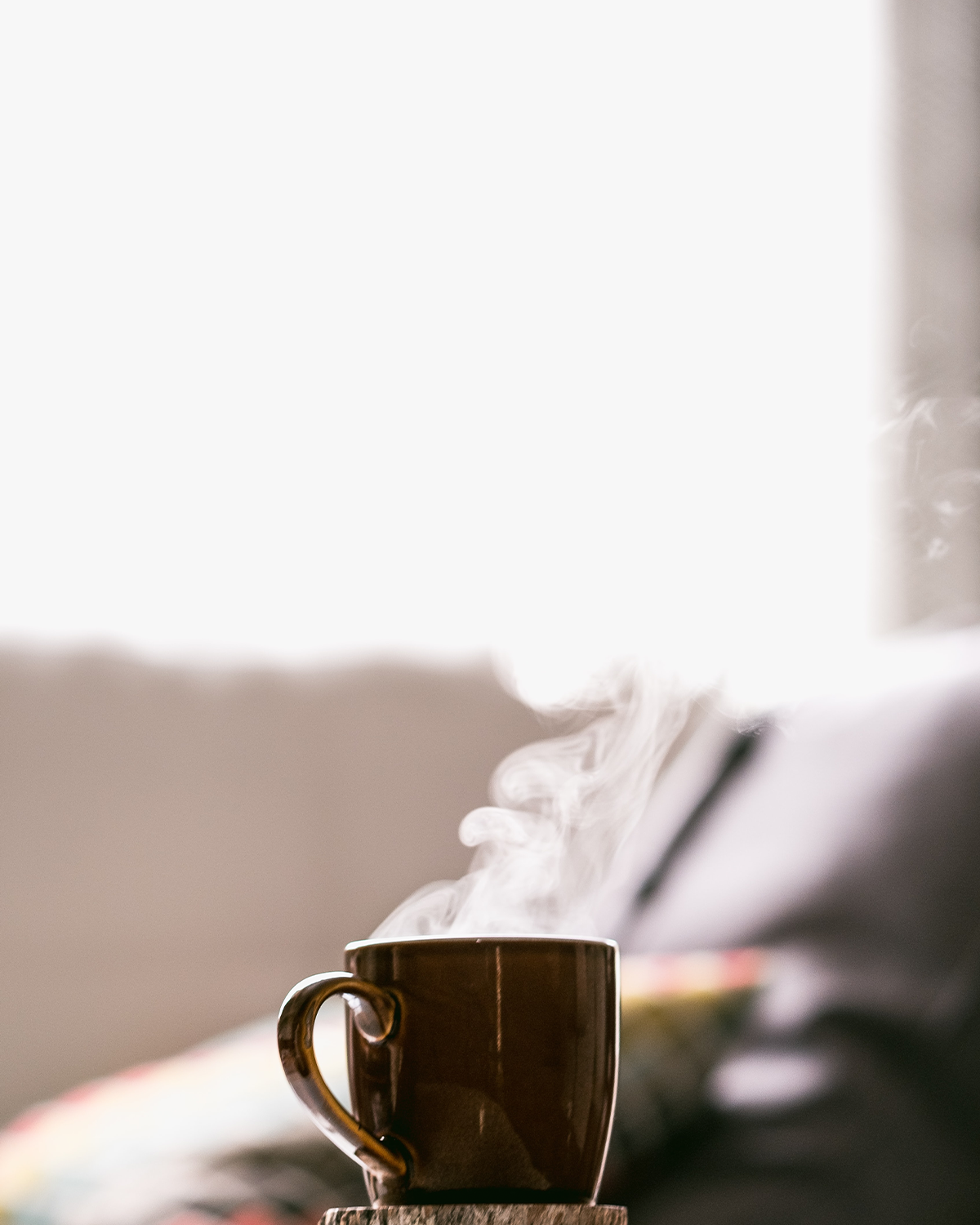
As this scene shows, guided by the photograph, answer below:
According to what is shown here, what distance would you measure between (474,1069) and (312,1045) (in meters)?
0.05

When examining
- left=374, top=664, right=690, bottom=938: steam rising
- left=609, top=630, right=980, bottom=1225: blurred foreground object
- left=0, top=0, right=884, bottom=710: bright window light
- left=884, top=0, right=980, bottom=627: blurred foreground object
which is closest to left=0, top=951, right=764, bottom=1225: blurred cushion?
left=609, top=630, right=980, bottom=1225: blurred foreground object

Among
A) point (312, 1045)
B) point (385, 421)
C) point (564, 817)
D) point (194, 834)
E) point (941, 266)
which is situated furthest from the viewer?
point (941, 266)

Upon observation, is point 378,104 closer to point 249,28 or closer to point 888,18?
point 249,28

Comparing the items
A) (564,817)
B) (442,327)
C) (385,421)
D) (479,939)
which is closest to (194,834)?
(564,817)

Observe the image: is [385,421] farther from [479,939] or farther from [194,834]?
[479,939]

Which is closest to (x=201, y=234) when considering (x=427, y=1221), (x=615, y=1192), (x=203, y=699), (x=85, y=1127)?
(x=203, y=699)

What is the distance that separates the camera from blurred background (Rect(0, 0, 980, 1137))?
147 centimetres

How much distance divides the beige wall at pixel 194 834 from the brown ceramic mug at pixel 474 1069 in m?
1.06

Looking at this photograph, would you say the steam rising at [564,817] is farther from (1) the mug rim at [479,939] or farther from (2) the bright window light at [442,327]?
(1) the mug rim at [479,939]

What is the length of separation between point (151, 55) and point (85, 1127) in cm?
127

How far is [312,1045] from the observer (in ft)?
1.35

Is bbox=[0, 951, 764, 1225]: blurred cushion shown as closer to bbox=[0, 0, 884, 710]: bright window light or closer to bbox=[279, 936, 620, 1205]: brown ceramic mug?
bbox=[279, 936, 620, 1205]: brown ceramic mug

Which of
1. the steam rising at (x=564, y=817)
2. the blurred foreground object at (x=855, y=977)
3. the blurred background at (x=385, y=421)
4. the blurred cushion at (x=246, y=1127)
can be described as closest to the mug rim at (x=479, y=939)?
the blurred cushion at (x=246, y=1127)

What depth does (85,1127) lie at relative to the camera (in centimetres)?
78
